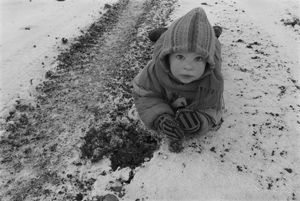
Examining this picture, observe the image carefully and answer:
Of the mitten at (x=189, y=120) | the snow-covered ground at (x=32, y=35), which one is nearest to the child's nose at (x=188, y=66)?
the mitten at (x=189, y=120)

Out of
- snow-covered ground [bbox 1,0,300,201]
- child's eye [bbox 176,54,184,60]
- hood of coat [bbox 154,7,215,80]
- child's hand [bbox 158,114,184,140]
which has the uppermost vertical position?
hood of coat [bbox 154,7,215,80]

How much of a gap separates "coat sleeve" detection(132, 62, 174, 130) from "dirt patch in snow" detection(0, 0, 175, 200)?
25 centimetres

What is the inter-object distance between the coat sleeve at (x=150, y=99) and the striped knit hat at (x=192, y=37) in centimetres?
47

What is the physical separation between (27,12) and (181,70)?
501cm

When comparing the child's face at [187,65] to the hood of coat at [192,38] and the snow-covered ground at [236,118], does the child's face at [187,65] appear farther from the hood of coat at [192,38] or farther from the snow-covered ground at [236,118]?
the snow-covered ground at [236,118]

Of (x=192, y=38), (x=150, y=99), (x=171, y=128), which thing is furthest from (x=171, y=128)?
(x=192, y=38)

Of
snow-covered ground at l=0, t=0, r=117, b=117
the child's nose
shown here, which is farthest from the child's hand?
snow-covered ground at l=0, t=0, r=117, b=117

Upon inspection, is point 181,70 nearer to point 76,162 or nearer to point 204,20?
point 204,20

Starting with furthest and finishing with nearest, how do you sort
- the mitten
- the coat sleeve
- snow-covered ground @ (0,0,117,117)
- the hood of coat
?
snow-covered ground @ (0,0,117,117) → the coat sleeve → the mitten → the hood of coat

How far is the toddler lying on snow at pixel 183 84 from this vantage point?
237cm

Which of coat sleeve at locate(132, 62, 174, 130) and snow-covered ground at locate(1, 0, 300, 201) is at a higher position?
coat sleeve at locate(132, 62, 174, 130)

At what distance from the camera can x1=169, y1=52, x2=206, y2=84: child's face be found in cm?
239

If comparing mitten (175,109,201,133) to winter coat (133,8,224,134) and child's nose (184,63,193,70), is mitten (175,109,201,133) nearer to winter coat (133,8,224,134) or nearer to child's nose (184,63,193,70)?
winter coat (133,8,224,134)

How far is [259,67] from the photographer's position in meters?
3.99
